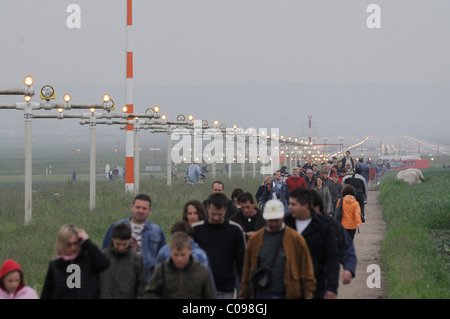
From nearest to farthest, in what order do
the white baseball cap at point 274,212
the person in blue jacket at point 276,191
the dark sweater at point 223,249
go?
the white baseball cap at point 274,212
the dark sweater at point 223,249
the person in blue jacket at point 276,191

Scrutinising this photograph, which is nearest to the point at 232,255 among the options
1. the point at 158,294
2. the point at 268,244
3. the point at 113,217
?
the point at 268,244

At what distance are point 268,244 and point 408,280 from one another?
5805mm

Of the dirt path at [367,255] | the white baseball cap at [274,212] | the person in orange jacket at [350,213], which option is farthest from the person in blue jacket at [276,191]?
the white baseball cap at [274,212]

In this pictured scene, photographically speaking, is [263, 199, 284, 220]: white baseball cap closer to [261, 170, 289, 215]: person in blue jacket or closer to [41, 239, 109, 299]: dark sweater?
[41, 239, 109, 299]: dark sweater

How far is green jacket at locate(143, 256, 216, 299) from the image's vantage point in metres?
7.80

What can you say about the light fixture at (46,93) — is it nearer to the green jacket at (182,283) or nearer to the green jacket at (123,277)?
the green jacket at (123,277)

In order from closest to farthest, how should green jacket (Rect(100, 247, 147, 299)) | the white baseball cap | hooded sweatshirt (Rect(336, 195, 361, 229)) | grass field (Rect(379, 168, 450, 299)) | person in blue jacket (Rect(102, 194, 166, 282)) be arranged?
the white baseball cap < green jacket (Rect(100, 247, 147, 299)) < person in blue jacket (Rect(102, 194, 166, 282)) < grass field (Rect(379, 168, 450, 299)) < hooded sweatshirt (Rect(336, 195, 361, 229))

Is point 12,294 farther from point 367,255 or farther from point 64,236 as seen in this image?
point 367,255

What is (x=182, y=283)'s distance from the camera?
7809mm

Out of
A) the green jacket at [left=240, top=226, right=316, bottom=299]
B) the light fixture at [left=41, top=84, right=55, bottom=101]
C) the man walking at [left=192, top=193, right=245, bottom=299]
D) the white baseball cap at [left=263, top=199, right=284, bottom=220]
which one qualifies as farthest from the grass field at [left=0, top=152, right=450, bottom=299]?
the white baseball cap at [left=263, top=199, right=284, bottom=220]

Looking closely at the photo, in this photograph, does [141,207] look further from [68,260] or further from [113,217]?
[113,217]

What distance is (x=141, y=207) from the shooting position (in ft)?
31.0

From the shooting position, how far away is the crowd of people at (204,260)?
25.9 feet

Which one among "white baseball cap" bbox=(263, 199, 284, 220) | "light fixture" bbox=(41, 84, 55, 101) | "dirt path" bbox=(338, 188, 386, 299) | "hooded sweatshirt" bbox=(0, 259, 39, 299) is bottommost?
"dirt path" bbox=(338, 188, 386, 299)
